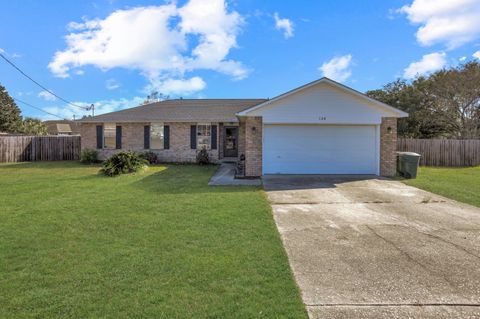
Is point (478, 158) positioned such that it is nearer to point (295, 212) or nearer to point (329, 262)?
point (295, 212)

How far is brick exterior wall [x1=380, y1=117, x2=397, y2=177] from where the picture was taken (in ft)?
40.7

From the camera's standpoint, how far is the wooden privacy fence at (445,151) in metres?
18.2

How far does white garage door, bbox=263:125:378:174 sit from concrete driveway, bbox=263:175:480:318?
427 centimetres

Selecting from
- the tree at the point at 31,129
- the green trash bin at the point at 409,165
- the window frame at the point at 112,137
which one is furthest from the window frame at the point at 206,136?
the tree at the point at 31,129

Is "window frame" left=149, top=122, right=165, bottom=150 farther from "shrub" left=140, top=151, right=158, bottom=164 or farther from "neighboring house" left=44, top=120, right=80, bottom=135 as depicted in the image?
"neighboring house" left=44, top=120, right=80, bottom=135

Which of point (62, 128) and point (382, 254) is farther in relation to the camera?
point (62, 128)

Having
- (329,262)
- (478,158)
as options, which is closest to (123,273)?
(329,262)

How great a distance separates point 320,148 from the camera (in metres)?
12.6

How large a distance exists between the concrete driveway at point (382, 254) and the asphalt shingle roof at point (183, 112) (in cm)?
1032

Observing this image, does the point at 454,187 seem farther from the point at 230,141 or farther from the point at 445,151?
the point at 230,141

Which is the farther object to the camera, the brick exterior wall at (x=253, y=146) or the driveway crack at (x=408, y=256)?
the brick exterior wall at (x=253, y=146)

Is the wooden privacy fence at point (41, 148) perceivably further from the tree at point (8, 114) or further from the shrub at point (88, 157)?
the tree at point (8, 114)

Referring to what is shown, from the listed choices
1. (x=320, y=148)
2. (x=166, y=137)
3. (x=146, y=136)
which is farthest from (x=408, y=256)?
(x=146, y=136)

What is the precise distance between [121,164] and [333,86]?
930 cm
